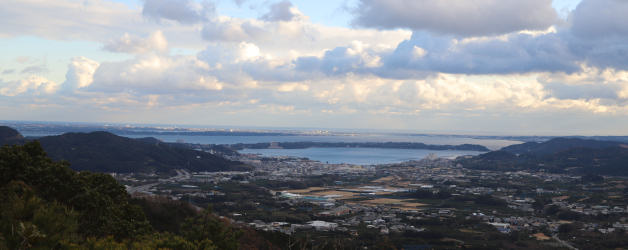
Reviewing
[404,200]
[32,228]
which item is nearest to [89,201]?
[32,228]

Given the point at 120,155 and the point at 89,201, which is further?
the point at 120,155

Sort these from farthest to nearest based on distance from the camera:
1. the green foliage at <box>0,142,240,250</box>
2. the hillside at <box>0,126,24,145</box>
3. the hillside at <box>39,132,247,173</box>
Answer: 1. the hillside at <box>39,132,247,173</box>
2. the hillside at <box>0,126,24,145</box>
3. the green foliage at <box>0,142,240,250</box>

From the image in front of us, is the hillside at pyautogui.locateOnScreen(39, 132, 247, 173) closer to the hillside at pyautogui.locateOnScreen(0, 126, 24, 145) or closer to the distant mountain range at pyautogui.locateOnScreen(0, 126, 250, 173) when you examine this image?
the distant mountain range at pyautogui.locateOnScreen(0, 126, 250, 173)

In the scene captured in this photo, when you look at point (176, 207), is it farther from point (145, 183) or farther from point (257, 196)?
point (145, 183)

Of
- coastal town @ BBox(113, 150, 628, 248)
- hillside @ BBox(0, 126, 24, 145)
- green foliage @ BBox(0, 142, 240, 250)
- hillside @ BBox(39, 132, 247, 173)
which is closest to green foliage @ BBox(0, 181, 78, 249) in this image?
green foliage @ BBox(0, 142, 240, 250)

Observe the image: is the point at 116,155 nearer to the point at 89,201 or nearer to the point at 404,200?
the point at 404,200

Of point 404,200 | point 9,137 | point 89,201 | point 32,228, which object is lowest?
point 404,200
